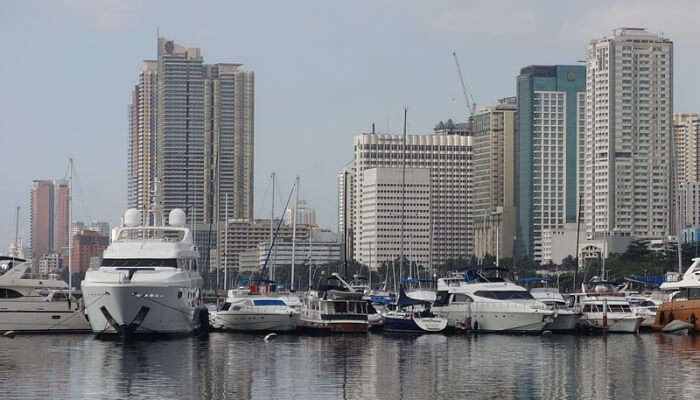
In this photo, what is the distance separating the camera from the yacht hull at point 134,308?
7719 centimetres

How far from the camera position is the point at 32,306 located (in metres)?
84.8

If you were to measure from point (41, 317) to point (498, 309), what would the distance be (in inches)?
1043

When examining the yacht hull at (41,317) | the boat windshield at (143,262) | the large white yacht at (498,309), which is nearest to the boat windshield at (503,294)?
the large white yacht at (498,309)

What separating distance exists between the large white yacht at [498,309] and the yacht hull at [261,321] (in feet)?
32.1

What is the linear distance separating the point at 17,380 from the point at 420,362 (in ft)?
61.6

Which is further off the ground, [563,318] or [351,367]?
[563,318]

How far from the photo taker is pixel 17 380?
2206 inches

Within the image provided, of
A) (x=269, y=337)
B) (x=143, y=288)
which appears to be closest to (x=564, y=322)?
(x=269, y=337)

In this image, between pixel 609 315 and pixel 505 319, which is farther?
pixel 609 315

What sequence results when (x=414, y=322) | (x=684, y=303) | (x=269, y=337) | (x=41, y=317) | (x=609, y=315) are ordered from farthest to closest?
(x=684, y=303) → (x=609, y=315) → (x=414, y=322) → (x=41, y=317) → (x=269, y=337)

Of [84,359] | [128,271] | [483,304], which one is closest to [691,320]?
[483,304]

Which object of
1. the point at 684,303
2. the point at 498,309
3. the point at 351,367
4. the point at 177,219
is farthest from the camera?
the point at 684,303

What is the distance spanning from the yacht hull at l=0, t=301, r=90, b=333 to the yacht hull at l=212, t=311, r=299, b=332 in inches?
333

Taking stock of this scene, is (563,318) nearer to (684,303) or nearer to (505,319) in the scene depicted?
(505,319)
